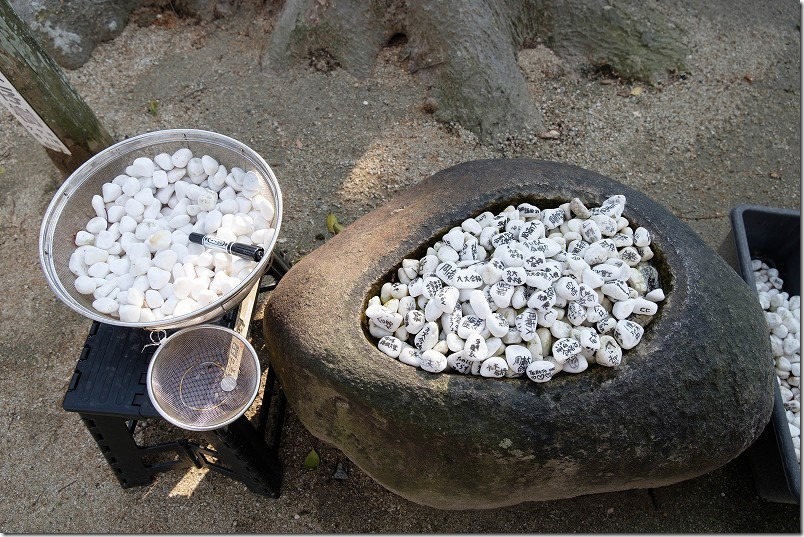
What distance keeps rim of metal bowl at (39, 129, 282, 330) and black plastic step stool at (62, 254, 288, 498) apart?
0.40 ft

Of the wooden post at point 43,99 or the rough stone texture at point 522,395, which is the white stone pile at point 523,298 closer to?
the rough stone texture at point 522,395

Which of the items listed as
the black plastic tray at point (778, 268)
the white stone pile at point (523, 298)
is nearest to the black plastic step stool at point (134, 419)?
the white stone pile at point (523, 298)

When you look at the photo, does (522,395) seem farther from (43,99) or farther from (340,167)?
(43,99)

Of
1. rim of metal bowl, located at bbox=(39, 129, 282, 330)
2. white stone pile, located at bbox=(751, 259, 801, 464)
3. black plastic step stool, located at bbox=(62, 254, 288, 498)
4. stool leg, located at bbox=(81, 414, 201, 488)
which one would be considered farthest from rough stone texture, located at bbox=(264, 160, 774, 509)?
white stone pile, located at bbox=(751, 259, 801, 464)

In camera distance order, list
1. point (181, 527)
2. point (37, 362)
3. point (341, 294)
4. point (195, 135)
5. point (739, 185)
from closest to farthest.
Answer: point (341, 294) < point (195, 135) < point (181, 527) < point (37, 362) < point (739, 185)

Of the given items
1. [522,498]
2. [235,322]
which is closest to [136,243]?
[235,322]

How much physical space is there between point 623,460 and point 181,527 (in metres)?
1.64

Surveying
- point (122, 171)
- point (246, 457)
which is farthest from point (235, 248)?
point (246, 457)

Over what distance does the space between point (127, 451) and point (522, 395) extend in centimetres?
143

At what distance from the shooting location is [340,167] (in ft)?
9.87

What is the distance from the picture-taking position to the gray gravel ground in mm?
2234

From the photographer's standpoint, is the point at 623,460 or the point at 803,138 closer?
the point at 623,460

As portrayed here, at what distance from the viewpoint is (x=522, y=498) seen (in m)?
1.70

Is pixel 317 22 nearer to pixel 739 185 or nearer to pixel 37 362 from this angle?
pixel 37 362
